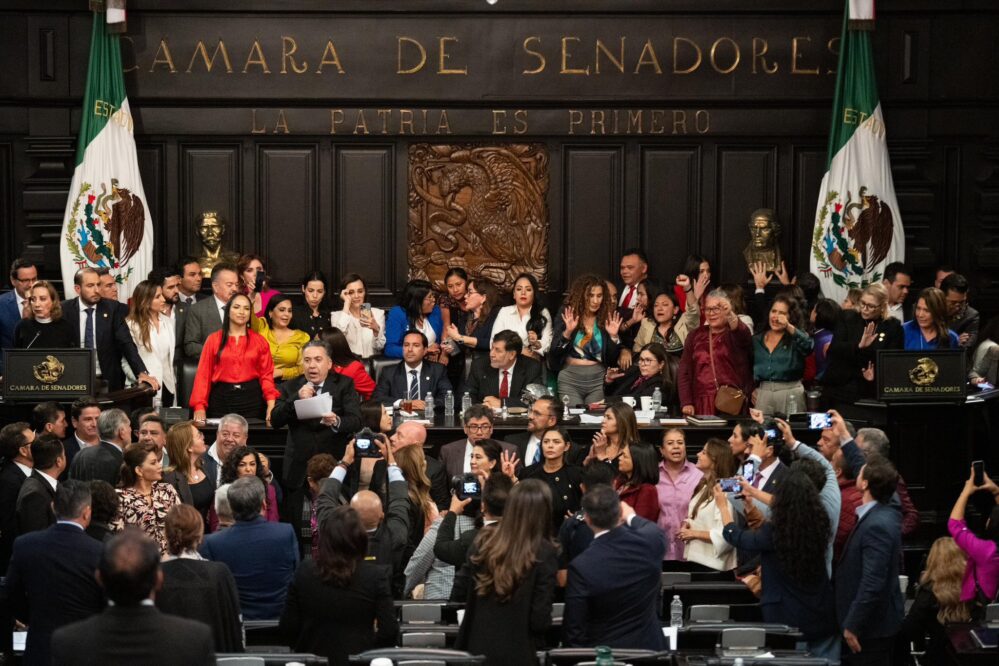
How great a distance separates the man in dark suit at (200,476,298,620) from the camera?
6.68 metres

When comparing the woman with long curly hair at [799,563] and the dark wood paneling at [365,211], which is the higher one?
the dark wood paneling at [365,211]

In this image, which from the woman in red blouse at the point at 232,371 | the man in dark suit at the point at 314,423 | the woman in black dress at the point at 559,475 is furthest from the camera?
the woman in red blouse at the point at 232,371

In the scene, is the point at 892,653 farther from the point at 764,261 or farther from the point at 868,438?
the point at 764,261

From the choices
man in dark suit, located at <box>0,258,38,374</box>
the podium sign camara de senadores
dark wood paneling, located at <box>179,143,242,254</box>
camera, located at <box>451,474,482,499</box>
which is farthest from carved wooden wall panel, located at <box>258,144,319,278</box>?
camera, located at <box>451,474,482,499</box>

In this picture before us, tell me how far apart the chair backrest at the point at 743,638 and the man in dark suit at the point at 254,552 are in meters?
2.01

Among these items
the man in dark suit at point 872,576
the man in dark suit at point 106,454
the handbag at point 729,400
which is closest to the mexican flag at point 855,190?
the handbag at point 729,400

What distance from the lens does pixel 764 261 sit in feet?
44.3

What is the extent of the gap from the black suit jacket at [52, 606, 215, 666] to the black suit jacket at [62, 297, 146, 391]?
648cm

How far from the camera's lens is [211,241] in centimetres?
1341

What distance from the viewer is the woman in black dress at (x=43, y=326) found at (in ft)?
35.2

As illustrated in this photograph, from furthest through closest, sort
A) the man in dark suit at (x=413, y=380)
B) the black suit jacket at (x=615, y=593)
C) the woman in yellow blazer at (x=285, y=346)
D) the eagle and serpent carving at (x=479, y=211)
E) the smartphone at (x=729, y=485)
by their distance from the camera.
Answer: the eagle and serpent carving at (x=479, y=211) < the woman in yellow blazer at (x=285, y=346) < the man in dark suit at (x=413, y=380) < the smartphone at (x=729, y=485) < the black suit jacket at (x=615, y=593)

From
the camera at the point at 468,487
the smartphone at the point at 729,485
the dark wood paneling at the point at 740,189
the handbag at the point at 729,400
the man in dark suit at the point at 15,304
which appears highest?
the dark wood paneling at the point at 740,189

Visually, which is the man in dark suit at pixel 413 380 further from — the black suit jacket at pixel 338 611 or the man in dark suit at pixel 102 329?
the black suit jacket at pixel 338 611

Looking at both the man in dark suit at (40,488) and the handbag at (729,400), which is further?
the handbag at (729,400)
